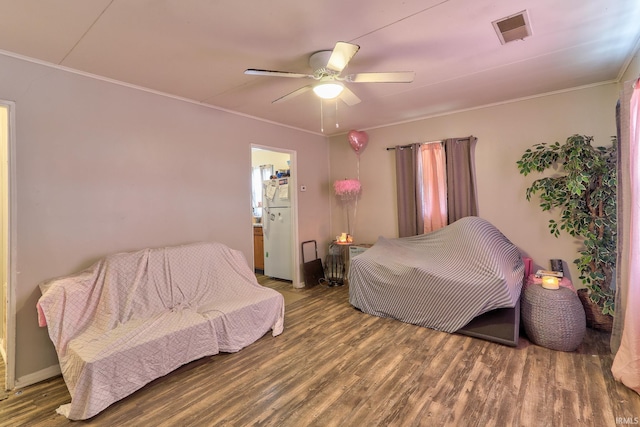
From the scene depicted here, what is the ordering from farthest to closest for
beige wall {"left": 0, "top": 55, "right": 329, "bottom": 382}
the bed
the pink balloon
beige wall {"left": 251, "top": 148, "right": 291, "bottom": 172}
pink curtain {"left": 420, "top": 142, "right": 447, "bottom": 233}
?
beige wall {"left": 251, "top": 148, "right": 291, "bottom": 172} < the pink balloon < pink curtain {"left": 420, "top": 142, "right": 447, "bottom": 233} < the bed < beige wall {"left": 0, "top": 55, "right": 329, "bottom": 382}

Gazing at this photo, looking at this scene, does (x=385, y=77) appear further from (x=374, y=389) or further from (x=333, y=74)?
(x=374, y=389)

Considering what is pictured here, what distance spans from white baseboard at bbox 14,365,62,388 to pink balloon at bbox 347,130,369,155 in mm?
4087

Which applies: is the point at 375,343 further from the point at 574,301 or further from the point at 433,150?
the point at 433,150

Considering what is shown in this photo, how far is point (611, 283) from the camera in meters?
2.76

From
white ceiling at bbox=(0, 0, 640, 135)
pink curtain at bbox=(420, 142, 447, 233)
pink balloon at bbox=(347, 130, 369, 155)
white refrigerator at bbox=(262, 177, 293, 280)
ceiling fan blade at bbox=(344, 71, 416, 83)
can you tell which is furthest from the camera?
white refrigerator at bbox=(262, 177, 293, 280)

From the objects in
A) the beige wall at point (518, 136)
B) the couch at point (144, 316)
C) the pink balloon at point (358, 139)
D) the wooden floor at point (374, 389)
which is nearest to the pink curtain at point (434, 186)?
the beige wall at point (518, 136)

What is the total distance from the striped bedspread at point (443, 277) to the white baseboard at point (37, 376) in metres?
2.81

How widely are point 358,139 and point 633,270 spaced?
3.28 m

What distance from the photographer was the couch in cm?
189

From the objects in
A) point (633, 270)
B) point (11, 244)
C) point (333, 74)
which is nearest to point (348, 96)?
point (333, 74)

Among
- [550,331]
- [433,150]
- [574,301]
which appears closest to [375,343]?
[550,331]

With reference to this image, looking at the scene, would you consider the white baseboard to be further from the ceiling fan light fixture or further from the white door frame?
the ceiling fan light fixture

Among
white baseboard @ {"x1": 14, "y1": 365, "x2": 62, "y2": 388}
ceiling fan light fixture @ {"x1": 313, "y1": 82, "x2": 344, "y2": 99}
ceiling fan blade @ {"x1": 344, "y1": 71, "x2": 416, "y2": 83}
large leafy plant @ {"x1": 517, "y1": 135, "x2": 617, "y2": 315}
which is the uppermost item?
ceiling fan light fixture @ {"x1": 313, "y1": 82, "x2": 344, "y2": 99}

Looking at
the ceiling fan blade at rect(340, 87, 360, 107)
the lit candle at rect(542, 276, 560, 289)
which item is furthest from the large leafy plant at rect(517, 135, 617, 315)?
the ceiling fan blade at rect(340, 87, 360, 107)
